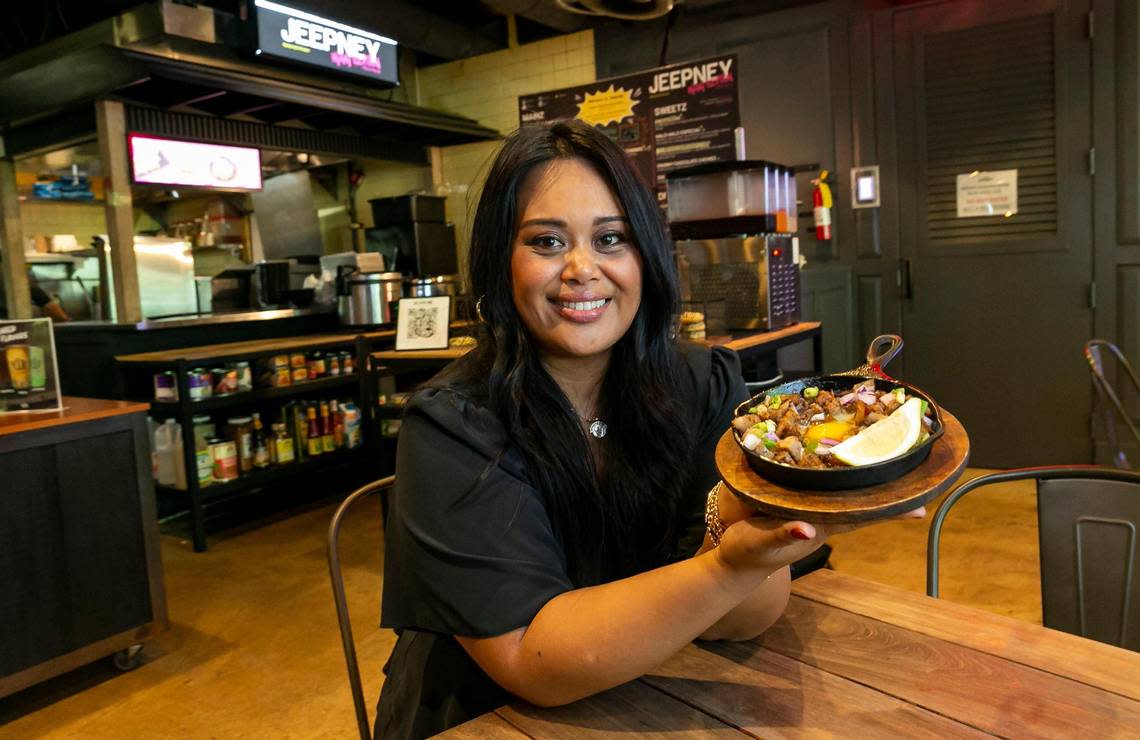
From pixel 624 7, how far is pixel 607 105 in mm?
1431

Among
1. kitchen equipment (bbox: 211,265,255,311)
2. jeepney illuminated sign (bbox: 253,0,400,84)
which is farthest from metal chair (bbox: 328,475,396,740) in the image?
kitchen equipment (bbox: 211,265,255,311)

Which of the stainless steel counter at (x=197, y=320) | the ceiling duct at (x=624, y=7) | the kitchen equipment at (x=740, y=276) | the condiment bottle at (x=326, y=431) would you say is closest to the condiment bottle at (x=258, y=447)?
the condiment bottle at (x=326, y=431)

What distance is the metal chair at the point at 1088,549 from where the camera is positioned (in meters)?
1.40

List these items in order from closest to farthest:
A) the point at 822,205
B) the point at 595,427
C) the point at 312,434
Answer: the point at 595,427, the point at 312,434, the point at 822,205

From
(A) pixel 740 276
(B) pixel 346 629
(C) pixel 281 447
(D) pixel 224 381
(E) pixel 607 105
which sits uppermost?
(E) pixel 607 105

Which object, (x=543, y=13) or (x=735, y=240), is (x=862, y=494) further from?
(x=543, y=13)

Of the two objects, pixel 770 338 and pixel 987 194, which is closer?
pixel 770 338

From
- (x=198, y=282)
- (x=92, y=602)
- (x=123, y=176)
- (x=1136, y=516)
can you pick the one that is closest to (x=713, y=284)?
(x=1136, y=516)

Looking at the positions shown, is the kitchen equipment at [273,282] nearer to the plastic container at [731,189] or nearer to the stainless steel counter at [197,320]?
the stainless steel counter at [197,320]

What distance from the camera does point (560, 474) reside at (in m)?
1.18

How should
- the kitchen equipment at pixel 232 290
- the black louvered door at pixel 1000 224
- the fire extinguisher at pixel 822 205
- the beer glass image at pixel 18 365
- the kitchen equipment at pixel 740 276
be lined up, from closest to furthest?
1. the beer glass image at pixel 18 365
2. the kitchen equipment at pixel 740 276
3. the black louvered door at pixel 1000 224
4. the fire extinguisher at pixel 822 205
5. the kitchen equipment at pixel 232 290

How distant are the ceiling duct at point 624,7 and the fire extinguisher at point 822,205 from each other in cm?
198

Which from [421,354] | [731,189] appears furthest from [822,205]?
[421,354]

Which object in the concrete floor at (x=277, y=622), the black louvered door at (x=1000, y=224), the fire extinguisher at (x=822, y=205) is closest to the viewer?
the concrete floor at (x=277, y=622)
